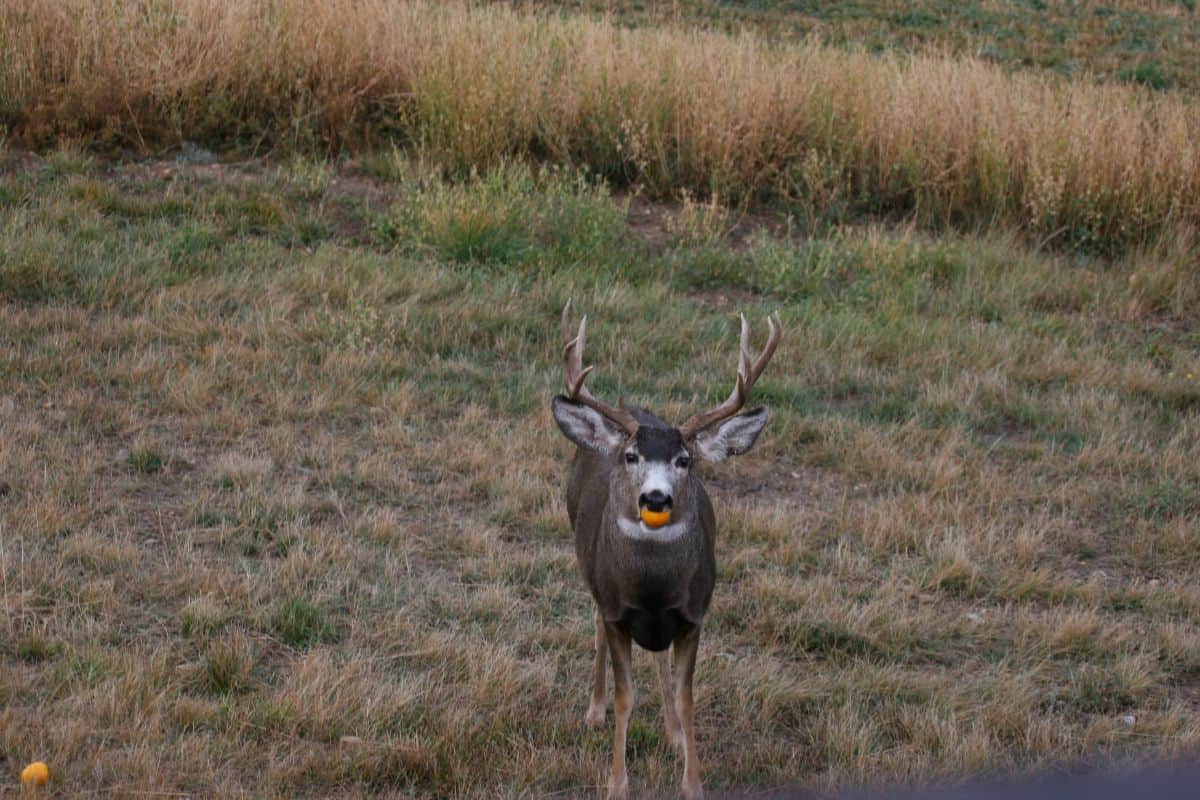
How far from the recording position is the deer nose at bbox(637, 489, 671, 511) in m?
4.09

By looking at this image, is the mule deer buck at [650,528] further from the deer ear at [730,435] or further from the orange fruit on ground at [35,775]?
the orange fruit on ground at [35,775]

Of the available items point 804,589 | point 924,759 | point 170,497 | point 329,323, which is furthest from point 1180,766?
point 329,323

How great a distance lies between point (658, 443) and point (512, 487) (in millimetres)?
2703

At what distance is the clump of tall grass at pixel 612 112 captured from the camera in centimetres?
1121

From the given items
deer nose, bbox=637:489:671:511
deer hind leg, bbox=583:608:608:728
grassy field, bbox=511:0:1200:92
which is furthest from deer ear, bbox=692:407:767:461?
grassy field, bbox=511:0:1200:92

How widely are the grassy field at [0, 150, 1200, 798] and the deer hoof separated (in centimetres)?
9

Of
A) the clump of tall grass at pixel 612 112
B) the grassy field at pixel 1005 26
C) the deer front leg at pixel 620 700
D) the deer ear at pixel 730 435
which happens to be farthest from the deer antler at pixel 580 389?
the grassy field at pixel 1005 26

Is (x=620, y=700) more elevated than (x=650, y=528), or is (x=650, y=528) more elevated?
(x=650, y=528)

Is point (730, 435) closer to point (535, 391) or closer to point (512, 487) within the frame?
point (512, 487)

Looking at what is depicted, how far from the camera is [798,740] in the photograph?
5.01 m

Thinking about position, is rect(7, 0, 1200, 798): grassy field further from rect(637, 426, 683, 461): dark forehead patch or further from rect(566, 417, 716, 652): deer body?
rect(637, 426, 683, 461): dark forehead patch

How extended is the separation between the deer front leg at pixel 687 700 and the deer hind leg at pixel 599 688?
1.81 ft

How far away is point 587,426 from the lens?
4.57m

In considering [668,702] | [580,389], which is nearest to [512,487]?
[668,702]
